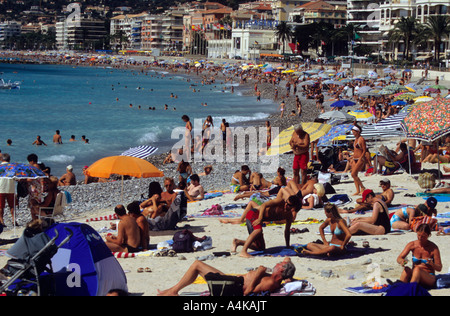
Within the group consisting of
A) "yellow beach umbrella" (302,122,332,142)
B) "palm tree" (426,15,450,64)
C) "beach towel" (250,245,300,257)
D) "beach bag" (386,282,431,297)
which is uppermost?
"palm tree" (426,15,450,64)

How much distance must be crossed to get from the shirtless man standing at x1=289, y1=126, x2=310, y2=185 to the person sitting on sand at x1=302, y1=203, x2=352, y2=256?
3571 millimetres

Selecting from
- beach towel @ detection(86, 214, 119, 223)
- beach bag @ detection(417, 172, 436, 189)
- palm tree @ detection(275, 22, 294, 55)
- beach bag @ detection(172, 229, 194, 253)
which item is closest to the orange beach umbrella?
beach towel @ detection(86, 214, 119, 223)

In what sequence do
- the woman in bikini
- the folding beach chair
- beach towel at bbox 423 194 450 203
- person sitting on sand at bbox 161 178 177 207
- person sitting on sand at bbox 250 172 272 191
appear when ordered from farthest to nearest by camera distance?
1. person sitting on sand at bbox 250 172 272 191
2. the woman in bikini
3. beach towel at bbox 423 194 450 203
4. person sitting on sand at bbox 161 178 177 207
5. the folding beach chair

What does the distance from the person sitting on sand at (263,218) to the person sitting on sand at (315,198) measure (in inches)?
103

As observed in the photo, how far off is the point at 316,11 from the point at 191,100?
61.9m

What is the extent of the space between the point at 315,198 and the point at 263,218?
2986 mm

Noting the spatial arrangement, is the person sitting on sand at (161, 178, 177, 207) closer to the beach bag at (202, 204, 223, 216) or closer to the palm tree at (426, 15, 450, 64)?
the beach bag at (202, 204, 223, 216)

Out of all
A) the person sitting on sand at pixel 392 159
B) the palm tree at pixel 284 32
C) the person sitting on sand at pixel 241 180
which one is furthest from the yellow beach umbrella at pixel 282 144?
the palm tree at pixel 284 32

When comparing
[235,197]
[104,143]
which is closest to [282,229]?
[235,197]

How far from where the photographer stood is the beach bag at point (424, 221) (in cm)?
890

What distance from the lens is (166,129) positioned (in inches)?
1308

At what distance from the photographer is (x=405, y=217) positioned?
9383mm

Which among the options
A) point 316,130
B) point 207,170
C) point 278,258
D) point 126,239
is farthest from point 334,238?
point 207,170

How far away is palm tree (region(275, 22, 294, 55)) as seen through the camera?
337 ft
